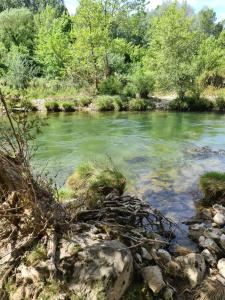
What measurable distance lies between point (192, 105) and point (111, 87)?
7443mm

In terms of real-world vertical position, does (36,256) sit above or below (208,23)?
below

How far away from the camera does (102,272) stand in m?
3.59

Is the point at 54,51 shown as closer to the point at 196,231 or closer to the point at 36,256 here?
the point at 196,231

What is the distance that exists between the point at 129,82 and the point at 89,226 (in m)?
26.0

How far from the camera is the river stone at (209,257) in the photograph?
4.83 metres

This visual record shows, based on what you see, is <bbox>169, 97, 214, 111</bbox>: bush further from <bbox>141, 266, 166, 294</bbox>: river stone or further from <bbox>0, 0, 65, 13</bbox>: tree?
<bbox>0, 0, 65, 13</bbox>: tree

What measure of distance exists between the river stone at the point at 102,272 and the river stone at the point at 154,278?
255 millimetres

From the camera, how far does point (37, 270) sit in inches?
142

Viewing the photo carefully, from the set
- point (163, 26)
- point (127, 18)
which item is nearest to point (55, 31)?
point (127, 18)

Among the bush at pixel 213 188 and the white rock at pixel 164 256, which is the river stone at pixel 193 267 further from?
the bush at pixel 213 188

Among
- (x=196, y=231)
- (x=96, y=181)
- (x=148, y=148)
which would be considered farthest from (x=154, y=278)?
(x=148, y=148)

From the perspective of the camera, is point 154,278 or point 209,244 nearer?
point 154,278

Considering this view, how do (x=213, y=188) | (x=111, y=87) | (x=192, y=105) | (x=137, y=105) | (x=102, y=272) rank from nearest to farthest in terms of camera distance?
(x=102, y=272)
(x=213, y=188)
(x=137, y=105)
(x=192, y=105)
(x=111, y=87)

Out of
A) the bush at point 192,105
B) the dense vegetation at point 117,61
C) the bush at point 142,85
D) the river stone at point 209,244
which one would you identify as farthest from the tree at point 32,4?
the river stone at point 209,244
